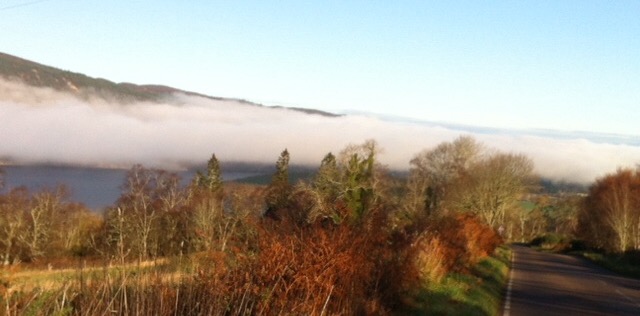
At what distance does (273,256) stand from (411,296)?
710 cm

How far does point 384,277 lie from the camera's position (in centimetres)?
1191

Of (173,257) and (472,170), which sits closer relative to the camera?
(173,257)

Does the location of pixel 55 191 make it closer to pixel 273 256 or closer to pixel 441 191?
pixel 441 191

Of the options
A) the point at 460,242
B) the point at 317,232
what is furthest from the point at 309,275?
the point at 460,242

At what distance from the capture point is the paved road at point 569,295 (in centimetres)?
1642

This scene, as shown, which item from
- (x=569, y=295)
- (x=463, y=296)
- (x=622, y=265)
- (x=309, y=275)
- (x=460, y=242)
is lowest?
(x=622, y=265)

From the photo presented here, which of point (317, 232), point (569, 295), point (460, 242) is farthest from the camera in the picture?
point (460, 242)

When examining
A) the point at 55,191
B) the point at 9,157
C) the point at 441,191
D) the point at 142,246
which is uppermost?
the point at 142,246

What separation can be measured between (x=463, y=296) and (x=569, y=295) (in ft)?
19.0

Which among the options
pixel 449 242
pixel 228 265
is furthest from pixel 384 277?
pixel 449 242

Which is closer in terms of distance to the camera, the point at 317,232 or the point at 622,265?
the point at 317,232

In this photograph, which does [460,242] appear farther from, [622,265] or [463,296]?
[622,265]

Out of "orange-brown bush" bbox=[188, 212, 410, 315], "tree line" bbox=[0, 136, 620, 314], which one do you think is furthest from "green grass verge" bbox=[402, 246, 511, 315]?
"orange-brown bush" bbox=[188, 212, 410, 315]

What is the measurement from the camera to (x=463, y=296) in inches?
634
